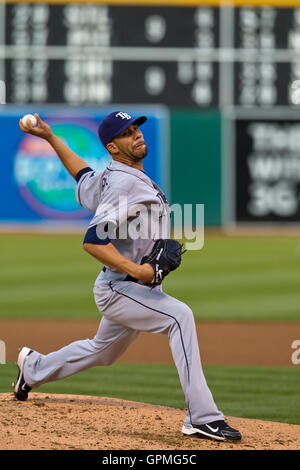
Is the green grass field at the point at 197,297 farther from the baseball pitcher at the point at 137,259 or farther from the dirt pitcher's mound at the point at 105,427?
the baseball pitcher at the point at 137,259

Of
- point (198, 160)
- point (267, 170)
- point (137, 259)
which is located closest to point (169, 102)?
point (198, 160)

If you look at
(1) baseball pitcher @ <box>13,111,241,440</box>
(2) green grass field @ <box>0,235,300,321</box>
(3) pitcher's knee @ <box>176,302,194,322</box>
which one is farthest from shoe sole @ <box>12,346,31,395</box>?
(2) green grass field @ <box>0,235,300,321</box>

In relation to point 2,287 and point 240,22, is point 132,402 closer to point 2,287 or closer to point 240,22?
point 2,287

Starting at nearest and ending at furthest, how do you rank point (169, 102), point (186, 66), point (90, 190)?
point (90, 190) < point (186, 66) < point (169, 102)

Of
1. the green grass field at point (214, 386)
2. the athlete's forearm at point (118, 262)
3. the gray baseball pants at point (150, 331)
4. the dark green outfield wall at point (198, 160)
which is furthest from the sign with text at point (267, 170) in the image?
the athlete's forearm at point (118, 262)

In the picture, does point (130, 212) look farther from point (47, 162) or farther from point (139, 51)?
point (139, 51)

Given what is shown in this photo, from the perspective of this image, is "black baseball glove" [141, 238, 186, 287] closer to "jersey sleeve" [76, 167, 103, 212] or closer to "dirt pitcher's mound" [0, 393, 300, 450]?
"jersey sleeve" [76, 167, 103, 212]
